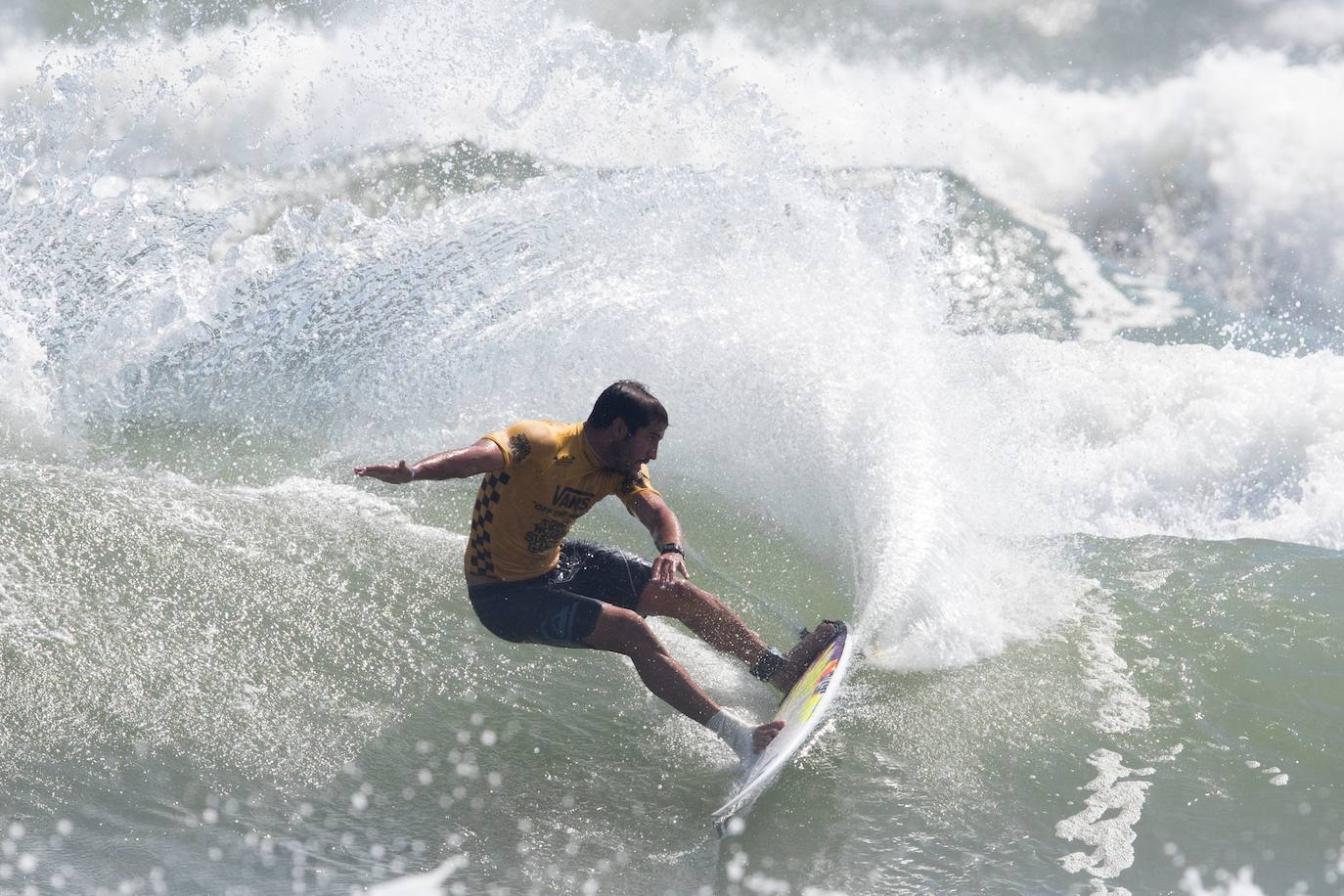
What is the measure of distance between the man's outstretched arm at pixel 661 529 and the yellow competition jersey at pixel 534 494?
50 mm

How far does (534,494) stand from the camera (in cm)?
475

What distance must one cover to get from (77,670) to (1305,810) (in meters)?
5.14

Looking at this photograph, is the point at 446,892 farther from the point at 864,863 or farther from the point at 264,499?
the point at 264,499

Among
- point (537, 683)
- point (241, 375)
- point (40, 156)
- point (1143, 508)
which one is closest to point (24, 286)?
point (40, 156)

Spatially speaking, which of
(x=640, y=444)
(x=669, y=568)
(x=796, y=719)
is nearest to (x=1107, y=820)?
(x=796, y=719)

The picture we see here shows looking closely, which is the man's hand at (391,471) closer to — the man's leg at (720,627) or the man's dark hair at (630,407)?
the man's dark hair at (630,407)

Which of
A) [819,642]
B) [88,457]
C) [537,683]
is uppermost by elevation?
[819,642]

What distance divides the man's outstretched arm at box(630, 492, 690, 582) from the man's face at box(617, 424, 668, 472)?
0.77ft

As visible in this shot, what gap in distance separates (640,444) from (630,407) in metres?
Result: 0.16

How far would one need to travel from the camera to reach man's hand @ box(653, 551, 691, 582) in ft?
15.1

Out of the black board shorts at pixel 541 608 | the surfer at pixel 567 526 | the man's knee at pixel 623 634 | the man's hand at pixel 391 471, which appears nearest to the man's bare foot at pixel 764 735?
the surfer at pixel 567 526

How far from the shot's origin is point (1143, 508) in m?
9.67

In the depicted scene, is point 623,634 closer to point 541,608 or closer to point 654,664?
point 654,664

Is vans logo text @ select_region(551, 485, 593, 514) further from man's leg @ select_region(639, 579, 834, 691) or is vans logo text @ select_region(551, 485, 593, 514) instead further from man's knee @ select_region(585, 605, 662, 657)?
man's leg @ select_region(639, 579, 834, 691)
